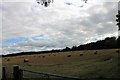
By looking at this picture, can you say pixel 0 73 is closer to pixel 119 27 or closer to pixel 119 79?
pixel 119 79

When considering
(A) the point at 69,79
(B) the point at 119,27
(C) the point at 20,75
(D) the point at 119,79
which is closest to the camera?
(A) the point at 69,79

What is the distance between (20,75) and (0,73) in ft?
15.2

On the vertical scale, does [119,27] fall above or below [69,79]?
above

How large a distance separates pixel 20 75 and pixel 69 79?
5.69 m

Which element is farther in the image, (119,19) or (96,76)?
(119,19)

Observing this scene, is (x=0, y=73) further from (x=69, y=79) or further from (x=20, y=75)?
(x=69, y=79)

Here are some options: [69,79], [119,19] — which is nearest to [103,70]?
[119,19]

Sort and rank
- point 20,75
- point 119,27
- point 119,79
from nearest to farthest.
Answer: point 20,75
point 119,79
point 119,27

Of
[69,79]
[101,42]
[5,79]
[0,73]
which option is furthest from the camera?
[101,42]

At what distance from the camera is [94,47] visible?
71.7 meters

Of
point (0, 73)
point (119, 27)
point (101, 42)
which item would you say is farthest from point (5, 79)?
point (101, 42)

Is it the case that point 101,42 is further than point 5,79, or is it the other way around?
point 101,42

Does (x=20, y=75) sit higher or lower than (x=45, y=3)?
lower

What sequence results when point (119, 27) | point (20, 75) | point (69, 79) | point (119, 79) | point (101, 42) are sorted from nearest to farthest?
point (69, 79), point (20, 75), point (119, 79), point (119, 27), point (101, 42)
